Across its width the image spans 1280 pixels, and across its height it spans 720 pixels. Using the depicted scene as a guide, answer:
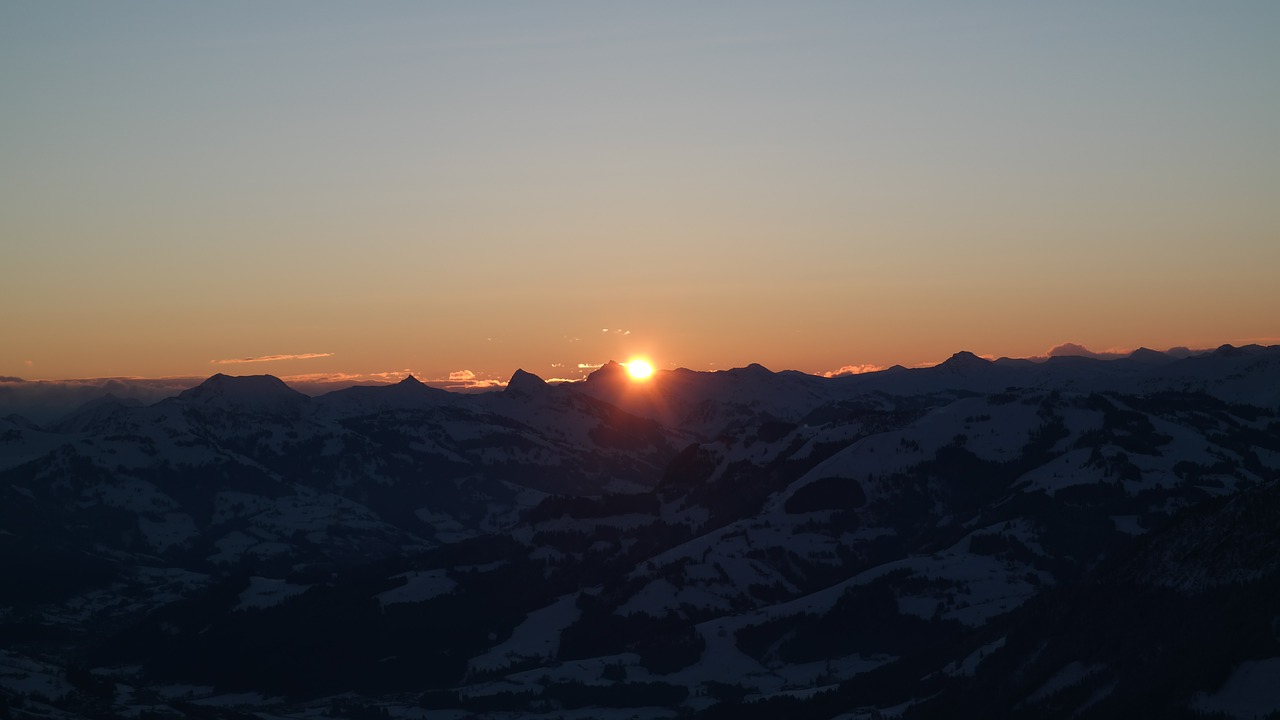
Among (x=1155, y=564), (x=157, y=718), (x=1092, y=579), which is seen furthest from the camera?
(x=157, y=718)

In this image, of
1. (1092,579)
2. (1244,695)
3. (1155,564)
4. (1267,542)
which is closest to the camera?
(1244,695)

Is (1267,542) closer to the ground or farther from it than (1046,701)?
farther from it

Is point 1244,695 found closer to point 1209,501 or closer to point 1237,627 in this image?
point 1237,627

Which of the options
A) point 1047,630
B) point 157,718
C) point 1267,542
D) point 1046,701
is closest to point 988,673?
point 1047,630

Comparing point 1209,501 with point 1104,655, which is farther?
point 1209,501

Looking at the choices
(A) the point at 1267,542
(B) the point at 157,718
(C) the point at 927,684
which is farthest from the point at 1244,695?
(B) the point at 157,718

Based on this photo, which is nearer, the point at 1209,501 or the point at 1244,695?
the point at 1244,695

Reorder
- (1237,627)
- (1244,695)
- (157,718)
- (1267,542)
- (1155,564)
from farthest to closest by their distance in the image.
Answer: (157,718) < (1155,564) < (1267,542) < (1237,627) < (1244,695)

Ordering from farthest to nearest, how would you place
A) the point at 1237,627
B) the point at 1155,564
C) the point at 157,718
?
the point at 157,718
the point at 1155,564
the point at 1237,627

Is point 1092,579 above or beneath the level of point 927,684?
above
